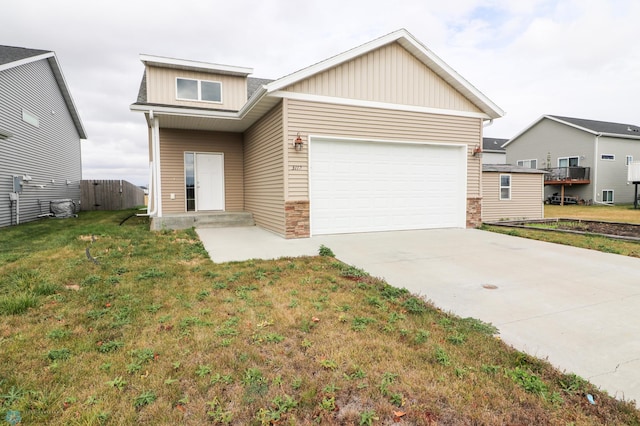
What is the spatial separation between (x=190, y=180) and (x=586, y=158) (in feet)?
82.7

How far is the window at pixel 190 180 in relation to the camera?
11172 millimetres

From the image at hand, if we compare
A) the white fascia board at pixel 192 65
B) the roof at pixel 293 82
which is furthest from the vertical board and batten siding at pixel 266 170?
the white fascia board at pixel 192 65

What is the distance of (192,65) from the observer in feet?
39.1

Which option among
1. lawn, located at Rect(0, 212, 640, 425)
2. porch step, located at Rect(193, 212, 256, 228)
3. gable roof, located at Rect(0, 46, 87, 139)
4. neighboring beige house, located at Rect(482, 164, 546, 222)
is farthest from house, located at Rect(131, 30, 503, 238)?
gable roof, located at Rect(0, 46, 87, 139)

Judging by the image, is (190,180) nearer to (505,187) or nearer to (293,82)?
(293,82)

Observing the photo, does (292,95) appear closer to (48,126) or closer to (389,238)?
(389,238)

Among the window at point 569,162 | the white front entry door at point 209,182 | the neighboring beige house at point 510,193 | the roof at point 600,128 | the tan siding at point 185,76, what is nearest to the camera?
the white front entry door at point 209,182

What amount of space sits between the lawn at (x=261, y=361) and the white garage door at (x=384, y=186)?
166 inches

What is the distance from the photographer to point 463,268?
17.3 ft

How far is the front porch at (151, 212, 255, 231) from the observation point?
31.4 feet

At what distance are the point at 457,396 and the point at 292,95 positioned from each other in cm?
718

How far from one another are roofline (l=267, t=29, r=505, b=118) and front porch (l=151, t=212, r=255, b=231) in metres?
4.42

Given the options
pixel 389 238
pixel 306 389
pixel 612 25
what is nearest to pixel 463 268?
pixel 389 238

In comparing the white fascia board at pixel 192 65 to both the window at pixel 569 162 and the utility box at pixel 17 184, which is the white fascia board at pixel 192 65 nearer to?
the utility box at pixel 17 184
